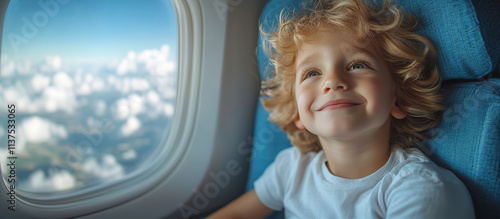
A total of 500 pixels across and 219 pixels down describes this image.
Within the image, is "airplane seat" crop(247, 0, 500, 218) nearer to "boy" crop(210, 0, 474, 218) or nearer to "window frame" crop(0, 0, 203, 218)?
"boy" crop(210, 0, 474, 218)

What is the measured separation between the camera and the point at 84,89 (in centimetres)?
123

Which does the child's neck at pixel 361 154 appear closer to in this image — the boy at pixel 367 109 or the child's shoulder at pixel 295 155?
the boy at pixel 367 109

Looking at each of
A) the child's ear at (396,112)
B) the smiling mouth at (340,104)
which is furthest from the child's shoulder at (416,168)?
the smiling mouth at (340,104)

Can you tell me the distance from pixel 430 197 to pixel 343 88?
349mm

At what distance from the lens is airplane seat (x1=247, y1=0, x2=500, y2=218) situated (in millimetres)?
782

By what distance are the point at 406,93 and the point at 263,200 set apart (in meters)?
0.66

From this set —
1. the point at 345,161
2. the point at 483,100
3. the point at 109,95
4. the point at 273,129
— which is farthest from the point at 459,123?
the point at 109,95

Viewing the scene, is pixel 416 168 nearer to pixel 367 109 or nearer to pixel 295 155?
pixel 367 109

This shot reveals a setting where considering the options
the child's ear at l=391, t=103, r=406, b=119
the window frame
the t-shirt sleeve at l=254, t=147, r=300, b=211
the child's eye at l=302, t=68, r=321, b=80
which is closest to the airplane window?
the window frame

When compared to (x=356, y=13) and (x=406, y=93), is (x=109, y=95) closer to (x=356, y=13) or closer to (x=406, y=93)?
(x=356, y=13)

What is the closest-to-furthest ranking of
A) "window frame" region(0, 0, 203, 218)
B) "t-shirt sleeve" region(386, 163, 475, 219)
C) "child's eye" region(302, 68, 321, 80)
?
"t-shirt sleeve" region(386, 163, 475, 219)
"child's eye" region(302, 68, 321, 80)
"window frame" region(0, 0, 203, 218)

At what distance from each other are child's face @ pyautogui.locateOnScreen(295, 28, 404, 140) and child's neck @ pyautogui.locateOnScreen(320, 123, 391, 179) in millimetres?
31

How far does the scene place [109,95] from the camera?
1.27 meters

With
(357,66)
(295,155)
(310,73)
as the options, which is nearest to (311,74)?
(310,73)
